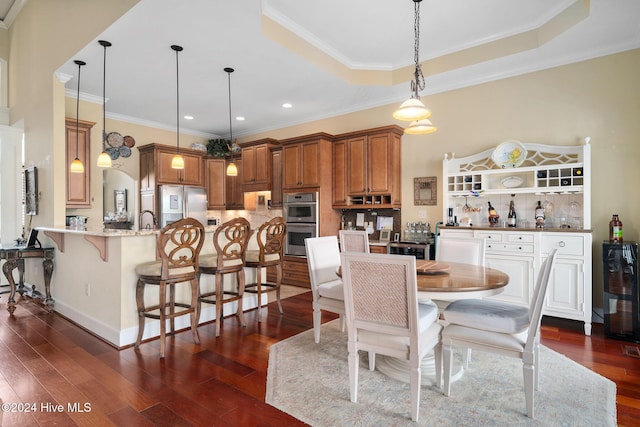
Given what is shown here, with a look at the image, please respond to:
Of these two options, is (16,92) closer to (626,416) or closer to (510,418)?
(510,418)

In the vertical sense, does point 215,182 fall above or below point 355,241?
above

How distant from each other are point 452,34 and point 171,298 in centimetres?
418

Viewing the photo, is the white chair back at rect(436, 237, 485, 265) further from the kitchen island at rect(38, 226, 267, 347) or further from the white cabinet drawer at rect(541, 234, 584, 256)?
the kitchen island at rect(38, 226, 267, 347)

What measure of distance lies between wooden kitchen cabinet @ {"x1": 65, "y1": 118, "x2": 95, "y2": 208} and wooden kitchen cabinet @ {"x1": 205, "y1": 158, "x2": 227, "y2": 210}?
2252 millimetres

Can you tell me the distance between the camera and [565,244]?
3.58m

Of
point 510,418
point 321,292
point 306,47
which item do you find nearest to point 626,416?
point 510,418

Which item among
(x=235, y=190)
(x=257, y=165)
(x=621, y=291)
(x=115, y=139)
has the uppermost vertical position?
(x=115, y=139)

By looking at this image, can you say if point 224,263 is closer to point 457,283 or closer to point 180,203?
point 457,283

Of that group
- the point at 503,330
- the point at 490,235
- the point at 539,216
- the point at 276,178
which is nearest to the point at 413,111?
the point at 503,330

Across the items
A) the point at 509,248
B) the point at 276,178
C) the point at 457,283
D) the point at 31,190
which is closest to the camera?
the point at 457,283

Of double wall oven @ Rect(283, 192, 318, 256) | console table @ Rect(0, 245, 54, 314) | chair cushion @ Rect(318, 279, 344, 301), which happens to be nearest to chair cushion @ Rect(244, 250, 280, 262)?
chair cushion @ Rect(318, 279, 344, 301)

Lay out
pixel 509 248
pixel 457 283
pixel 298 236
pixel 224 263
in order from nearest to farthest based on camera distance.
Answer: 1. pixel 457 283
2. pixel 224 263
3. pixel 509 248
4. pixel 298 236

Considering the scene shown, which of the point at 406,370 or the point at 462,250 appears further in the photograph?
the point at 462,250

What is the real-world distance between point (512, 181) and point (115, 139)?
5906 millimetres
